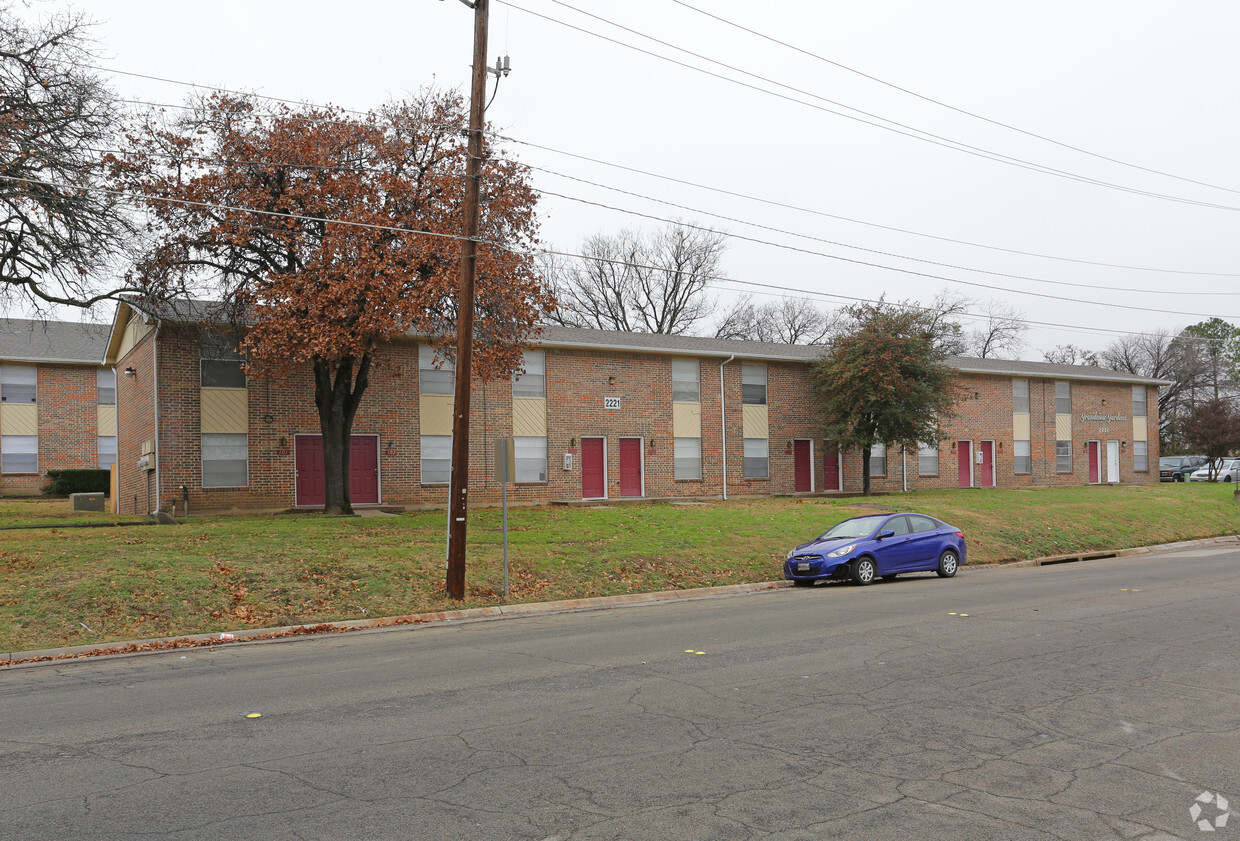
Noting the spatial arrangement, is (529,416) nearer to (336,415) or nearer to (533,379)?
(533,379)

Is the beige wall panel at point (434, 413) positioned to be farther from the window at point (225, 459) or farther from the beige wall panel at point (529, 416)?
the window at point (225, 459)

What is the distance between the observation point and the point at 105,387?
42062mm

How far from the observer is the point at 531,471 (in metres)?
33.6

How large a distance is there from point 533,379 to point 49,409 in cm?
2316

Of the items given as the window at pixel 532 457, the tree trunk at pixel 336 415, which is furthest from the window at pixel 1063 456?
the tree trunk at pixel 336 415

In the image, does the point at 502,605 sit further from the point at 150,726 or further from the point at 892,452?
the point at 892,452

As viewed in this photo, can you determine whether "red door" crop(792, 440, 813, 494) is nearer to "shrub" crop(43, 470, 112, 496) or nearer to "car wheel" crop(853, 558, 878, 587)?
"car wheel" crop(853, 558, 878, 587)

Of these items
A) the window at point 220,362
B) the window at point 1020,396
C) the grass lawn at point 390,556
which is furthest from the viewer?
the window at point 1020,396

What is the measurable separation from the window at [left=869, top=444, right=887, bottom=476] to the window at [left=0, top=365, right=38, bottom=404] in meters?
36.7

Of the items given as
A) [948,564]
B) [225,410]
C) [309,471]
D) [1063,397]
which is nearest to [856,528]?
[948,564]

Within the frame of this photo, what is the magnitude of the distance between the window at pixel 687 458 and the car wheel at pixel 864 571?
17778 mm

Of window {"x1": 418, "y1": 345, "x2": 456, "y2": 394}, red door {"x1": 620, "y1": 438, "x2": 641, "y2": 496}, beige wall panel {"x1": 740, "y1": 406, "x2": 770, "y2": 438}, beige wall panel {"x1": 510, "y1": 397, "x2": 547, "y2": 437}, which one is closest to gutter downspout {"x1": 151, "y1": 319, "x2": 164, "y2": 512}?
window {"x1": 418, "y1": 345, "x2": 456, "y2": 394}

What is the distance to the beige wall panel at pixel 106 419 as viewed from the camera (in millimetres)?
41978

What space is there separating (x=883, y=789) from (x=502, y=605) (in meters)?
10.7
